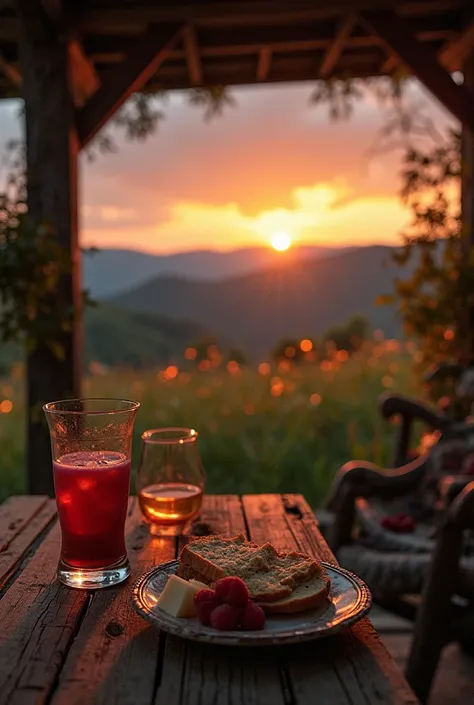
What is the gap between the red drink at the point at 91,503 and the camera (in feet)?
4.13

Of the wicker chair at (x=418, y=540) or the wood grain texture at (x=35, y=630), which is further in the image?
the wicker chair at (x=418, y=540)

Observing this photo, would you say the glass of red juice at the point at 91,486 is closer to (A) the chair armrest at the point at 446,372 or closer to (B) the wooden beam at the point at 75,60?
(B) the wooden beam at the point at 75,60

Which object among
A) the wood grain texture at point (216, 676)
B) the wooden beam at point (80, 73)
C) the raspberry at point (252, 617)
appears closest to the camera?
the wood grain texture at point (216, 676)

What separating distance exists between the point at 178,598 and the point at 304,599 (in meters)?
0.18

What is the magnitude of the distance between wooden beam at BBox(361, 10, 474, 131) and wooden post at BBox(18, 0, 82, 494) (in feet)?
4.27

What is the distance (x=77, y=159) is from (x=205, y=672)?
2.77m

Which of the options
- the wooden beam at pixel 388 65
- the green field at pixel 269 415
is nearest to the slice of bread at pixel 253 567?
the wooden beam at pixel 388 65

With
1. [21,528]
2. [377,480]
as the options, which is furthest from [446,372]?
[21,528]

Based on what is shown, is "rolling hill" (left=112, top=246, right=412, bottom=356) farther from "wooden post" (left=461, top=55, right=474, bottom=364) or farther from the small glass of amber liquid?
the small glass of amber liquid

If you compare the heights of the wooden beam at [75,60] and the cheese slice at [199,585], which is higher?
the wooden beam at [75,60]

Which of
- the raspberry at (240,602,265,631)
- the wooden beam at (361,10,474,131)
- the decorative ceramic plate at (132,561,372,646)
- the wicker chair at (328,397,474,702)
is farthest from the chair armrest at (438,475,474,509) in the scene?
the wooden beam at (361,10,474,131)

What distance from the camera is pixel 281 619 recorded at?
1.08 meters

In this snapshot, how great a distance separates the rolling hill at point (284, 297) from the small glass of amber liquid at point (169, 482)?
2391 mm

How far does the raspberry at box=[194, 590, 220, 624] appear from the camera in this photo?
3.44 ft
